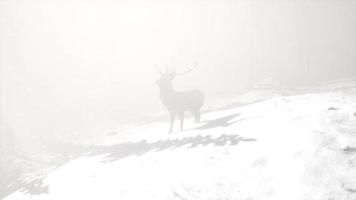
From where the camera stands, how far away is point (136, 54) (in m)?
98.4

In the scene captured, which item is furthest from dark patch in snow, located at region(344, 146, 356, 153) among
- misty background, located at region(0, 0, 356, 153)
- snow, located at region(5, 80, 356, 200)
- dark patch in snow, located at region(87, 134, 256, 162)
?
misty background, located at region(0, 0, 356, 153)

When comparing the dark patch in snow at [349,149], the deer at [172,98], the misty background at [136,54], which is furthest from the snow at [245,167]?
the misty background at [136,54]

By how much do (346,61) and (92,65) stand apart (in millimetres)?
58131

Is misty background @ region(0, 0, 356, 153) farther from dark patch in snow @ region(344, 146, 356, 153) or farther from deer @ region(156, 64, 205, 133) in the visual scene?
dark patch in snow @ region(344, 146, 356, 153)

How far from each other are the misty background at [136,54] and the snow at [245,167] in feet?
74.6

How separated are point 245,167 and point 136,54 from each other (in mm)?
91605

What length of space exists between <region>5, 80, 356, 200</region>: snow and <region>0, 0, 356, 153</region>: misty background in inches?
896

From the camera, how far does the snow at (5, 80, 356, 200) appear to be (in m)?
8.11

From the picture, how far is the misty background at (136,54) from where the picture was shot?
44188mm

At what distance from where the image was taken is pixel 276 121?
11.8m

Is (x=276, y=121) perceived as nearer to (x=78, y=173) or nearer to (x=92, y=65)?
(x=78, y=173)

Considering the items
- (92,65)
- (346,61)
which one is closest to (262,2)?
(346,61)

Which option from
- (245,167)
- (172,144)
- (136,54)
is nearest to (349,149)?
(245,167)

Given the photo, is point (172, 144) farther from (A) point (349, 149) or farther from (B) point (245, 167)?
(A) point (349, 149)
